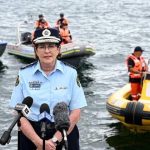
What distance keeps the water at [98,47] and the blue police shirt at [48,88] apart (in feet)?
19.8

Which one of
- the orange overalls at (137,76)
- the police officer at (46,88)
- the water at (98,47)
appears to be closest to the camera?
the police officer at (46,88)

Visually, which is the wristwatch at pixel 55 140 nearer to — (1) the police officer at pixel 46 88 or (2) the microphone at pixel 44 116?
(1) the police officer at pixel 46 88

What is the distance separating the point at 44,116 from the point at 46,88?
0.24m

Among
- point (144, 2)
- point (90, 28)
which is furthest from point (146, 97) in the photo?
point (144, 2)

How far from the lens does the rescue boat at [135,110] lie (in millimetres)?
9672

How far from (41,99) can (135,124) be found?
6.18 meters

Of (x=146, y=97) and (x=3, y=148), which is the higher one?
(x=146, y=97)

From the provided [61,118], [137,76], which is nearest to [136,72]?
[137,76]

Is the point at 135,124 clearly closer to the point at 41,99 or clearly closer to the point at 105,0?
the point at 41,99

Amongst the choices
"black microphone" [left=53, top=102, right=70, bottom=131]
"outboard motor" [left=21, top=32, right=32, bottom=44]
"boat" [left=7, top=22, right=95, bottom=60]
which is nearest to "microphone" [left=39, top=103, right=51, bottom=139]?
"black microphone" [left=53, top=102, right=70, bottom=131]

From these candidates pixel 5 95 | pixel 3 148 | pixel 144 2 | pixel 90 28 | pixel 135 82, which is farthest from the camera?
pixel 144 2

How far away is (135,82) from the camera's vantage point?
11.2m

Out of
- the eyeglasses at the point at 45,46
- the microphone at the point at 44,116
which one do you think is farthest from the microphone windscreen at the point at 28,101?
the eyeglasses at the point at 45,46

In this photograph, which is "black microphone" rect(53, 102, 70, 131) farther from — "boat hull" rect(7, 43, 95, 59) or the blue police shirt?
"boat hull" rect(7, 43, 95, 59)
